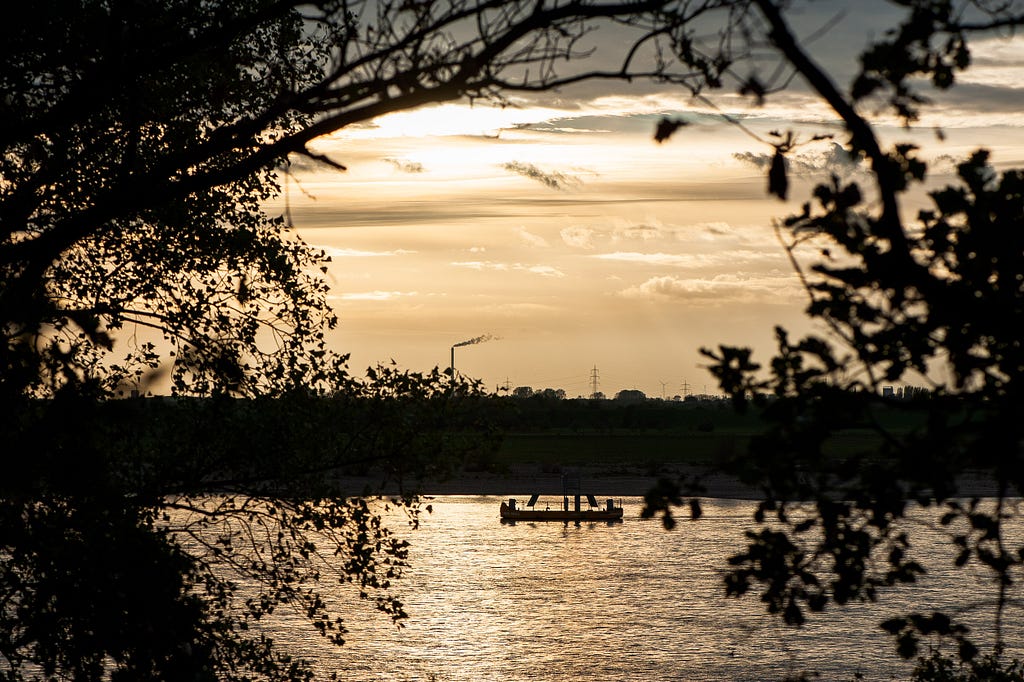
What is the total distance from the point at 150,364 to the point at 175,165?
727 cm

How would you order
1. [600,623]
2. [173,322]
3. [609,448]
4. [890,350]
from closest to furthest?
[890,350] → [173,322] → [600,623] → [609,448]

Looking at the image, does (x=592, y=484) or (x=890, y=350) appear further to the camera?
(x=592, y=484)

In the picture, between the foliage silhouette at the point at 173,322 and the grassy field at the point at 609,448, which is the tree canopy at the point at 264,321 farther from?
the grassy field at the point at 609,448

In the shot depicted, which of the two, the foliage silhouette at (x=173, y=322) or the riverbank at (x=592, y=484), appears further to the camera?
the riverbank at (x=592, y=484)

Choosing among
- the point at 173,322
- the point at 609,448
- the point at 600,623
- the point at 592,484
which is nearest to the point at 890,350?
the point at 173,322

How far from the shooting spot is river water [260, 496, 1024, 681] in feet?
132

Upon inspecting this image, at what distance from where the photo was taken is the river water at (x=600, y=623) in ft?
132

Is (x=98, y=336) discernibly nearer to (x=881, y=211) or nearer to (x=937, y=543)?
(x=881, y=211)

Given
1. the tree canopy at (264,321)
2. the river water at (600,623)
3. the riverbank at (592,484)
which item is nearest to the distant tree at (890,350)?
the tree canopy at (264,321)

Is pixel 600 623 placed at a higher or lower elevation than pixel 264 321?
lower

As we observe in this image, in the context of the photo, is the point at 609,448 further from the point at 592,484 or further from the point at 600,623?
the point at 600,623

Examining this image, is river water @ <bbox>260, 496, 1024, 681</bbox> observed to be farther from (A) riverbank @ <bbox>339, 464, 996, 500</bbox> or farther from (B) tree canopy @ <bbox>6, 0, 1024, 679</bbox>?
(A) riverbank @ <bbox>339, 464, 996, 500</bbox>

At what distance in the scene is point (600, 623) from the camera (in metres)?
48.1

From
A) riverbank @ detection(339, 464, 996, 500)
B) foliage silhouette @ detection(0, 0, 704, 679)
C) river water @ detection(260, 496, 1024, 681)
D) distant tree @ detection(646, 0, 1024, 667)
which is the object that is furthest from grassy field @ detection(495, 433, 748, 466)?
distant tree @ detection(646, 0, 1024, 667)
